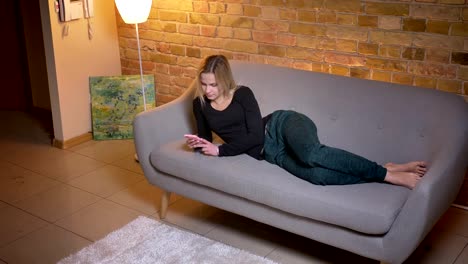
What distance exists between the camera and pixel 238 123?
10.2 ft

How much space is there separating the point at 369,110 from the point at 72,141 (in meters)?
2.34

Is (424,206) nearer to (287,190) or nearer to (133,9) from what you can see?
(287,190)

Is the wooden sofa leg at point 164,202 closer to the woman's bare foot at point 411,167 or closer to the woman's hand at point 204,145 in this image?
the woman's hand at point 204,145

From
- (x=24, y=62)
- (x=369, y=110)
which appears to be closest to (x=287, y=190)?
(x=369, y=110)

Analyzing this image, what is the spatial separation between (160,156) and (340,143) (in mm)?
943

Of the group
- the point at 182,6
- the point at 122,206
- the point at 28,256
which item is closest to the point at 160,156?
the point at 122,206

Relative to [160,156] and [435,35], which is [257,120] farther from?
[435,35]

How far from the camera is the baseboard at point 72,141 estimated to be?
4355mm

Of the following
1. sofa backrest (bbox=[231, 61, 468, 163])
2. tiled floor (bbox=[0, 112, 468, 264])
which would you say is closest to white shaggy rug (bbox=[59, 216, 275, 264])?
tiled floor (bbox=[0, 112, 468, 264])

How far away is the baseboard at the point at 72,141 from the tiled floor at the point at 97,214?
0.05 metres

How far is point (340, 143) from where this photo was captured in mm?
3084

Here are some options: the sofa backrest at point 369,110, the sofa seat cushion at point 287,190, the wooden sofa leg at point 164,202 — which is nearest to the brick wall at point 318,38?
the sofa backrest at point 369,110

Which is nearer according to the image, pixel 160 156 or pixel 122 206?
pixel 160 156

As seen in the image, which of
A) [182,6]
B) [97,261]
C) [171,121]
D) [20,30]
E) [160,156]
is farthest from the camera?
[20,30]
